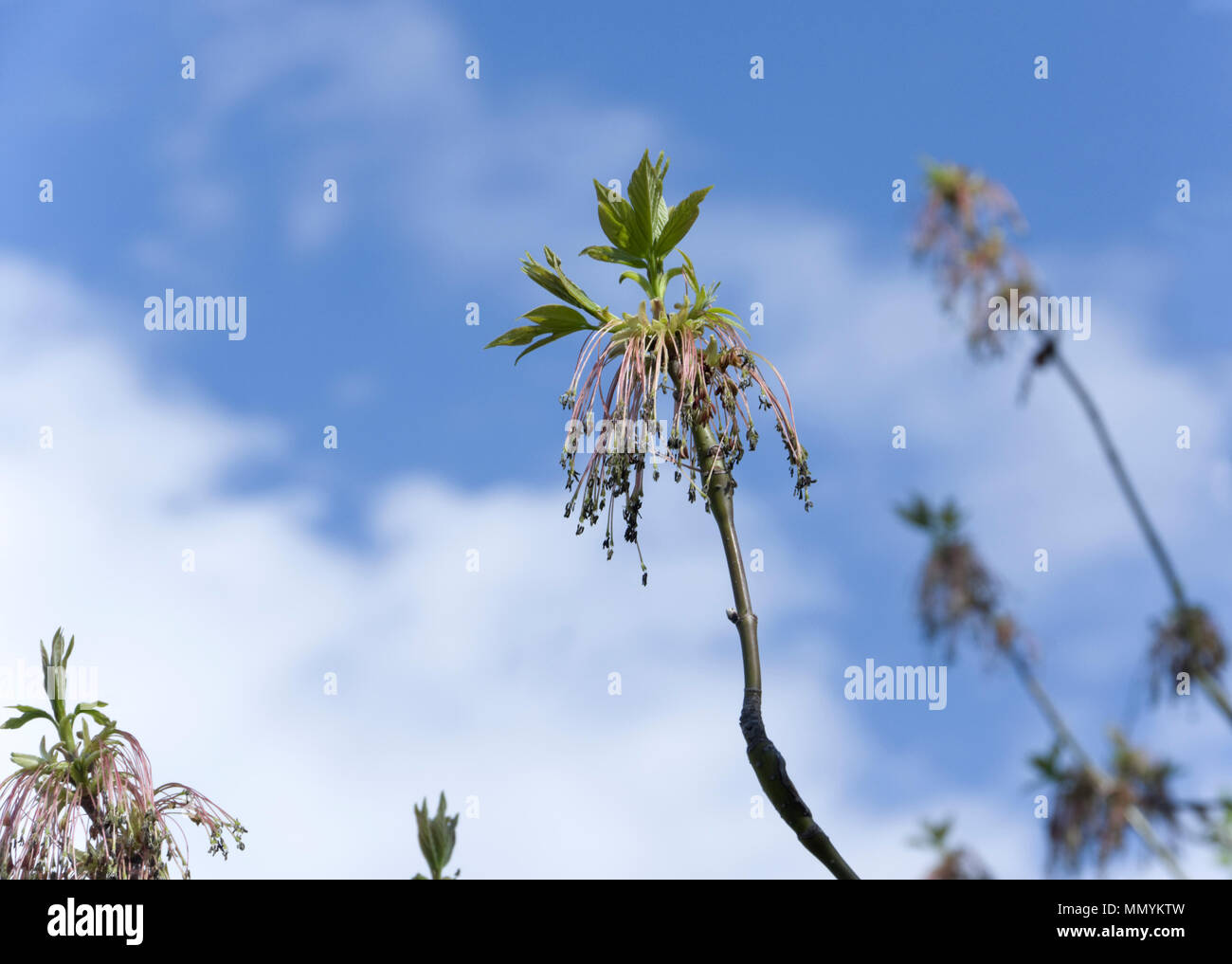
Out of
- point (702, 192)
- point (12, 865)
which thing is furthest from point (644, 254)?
point (12, 865)

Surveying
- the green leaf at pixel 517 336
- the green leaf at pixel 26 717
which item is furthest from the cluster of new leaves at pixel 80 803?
the green leaf at pixel 517 336

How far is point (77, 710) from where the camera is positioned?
8195mm

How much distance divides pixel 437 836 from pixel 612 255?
4932 mm

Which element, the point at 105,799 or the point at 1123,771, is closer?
the point at 1123,771

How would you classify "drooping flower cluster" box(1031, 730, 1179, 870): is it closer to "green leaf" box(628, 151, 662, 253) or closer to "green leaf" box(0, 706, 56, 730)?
"green leaf" box(628, 151, 662, 253)

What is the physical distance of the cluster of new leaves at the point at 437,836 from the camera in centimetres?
275

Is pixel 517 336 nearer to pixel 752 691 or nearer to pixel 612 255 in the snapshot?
pixel 612 255

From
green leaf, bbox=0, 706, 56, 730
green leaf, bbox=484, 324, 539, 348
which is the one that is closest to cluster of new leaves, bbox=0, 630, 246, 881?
green leaf, bbox=0, 706, 56, 730

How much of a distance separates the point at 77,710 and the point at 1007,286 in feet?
24.2

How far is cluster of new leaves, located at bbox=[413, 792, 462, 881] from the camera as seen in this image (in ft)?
9.01

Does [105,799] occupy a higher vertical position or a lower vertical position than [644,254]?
lower

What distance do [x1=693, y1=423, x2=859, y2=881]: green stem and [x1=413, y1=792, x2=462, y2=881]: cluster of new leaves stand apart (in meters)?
2.85

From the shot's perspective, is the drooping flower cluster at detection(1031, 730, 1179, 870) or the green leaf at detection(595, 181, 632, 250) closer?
the drooping flower cluster at detection(1031, 730, 1179, 870)
